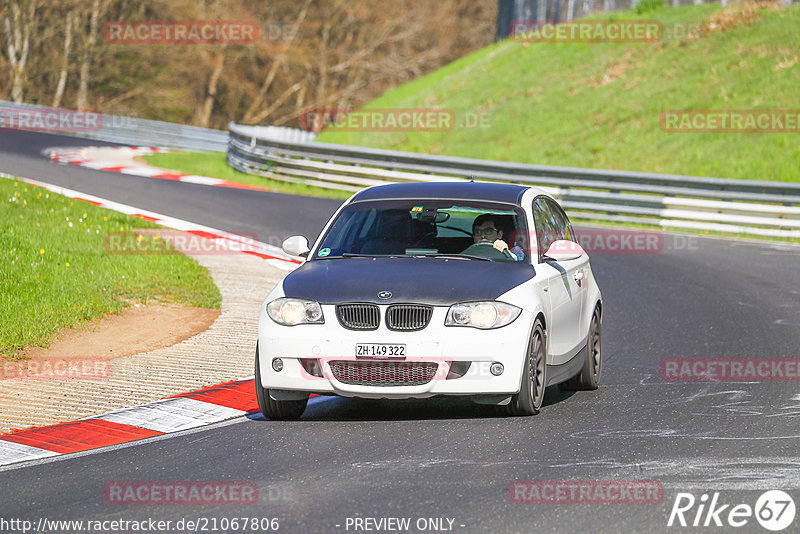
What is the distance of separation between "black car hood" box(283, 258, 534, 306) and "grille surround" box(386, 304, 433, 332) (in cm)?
5

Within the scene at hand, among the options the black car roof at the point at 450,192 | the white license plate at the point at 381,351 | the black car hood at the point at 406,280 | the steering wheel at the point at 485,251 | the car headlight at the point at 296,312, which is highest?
the black car roof at the point at 450,192

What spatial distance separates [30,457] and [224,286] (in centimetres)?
763

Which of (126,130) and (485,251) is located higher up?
(485,251)

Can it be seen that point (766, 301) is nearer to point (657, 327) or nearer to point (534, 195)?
point (657, 327)

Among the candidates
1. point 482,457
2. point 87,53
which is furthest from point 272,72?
point 482,457

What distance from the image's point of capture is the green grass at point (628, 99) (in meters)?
30.2

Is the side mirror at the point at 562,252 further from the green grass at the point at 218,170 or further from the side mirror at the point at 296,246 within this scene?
the green grass at the point at 218,170

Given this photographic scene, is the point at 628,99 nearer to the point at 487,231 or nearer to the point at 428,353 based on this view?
the point at 487,231

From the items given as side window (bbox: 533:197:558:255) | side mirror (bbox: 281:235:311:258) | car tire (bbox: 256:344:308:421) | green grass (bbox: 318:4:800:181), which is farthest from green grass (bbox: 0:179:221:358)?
green grass (bbox: 318:4:800:181)

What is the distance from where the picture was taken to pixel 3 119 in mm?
43125

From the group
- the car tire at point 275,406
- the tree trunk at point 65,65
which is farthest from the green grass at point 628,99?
the car tire at point 275,406

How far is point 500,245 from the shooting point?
9.18 metres

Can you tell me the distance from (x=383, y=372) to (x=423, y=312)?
0.47 metres

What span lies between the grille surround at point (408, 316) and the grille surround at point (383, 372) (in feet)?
0.80
